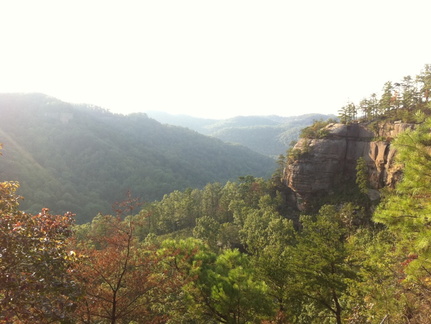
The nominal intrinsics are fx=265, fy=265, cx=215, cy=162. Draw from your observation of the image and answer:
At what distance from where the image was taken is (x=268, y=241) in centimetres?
3947

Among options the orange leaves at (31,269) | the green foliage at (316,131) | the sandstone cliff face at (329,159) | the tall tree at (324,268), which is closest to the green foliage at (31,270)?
the orange leaves at (31,269)

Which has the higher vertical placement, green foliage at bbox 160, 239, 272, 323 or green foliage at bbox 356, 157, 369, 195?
green foliage at bbox 356, 157, 369, 195

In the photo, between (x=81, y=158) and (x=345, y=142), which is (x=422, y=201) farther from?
(x=81, y=158)

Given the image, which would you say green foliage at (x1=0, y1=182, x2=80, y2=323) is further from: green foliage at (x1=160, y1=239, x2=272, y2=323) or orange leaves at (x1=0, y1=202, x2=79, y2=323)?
green foliage at (x1=160, y1=239, x2=272, y2=323)

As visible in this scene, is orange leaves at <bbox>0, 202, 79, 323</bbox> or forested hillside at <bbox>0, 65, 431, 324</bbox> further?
forested hillside at <bbox>0, 65, 431, 324</bbox>

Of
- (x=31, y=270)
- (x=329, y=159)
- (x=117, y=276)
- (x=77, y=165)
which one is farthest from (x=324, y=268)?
(x=77, y=165)

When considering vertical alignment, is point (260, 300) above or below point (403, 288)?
below

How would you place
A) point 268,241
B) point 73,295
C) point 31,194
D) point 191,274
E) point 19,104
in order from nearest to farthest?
point 73,295, point 191,274, point 268,241, point 31,194, point 19,104

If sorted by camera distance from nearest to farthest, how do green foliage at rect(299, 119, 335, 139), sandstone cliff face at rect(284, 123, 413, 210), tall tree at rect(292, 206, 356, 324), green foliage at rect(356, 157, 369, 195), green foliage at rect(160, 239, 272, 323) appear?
tall tree at rect(292, 206, 356, 324) → green foliage at rect(160, 239, 272, 323) → green foliage at rect(356, 157, 369, 195) → sandstone cliff face at rect(284, 123, 413, 210) → green foliage at rect(299, 119, 335, 139)

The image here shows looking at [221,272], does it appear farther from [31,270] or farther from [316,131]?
[316,131]

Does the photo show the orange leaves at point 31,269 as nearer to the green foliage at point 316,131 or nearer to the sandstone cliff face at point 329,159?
the sandstone cliff face at point 329,159

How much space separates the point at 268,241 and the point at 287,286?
22.7 m

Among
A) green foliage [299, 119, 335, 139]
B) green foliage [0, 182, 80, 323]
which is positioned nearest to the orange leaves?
green foliage [0, 182, 80, 323]

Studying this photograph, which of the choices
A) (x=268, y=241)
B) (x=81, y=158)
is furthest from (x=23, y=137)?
(x=268, y=241)
